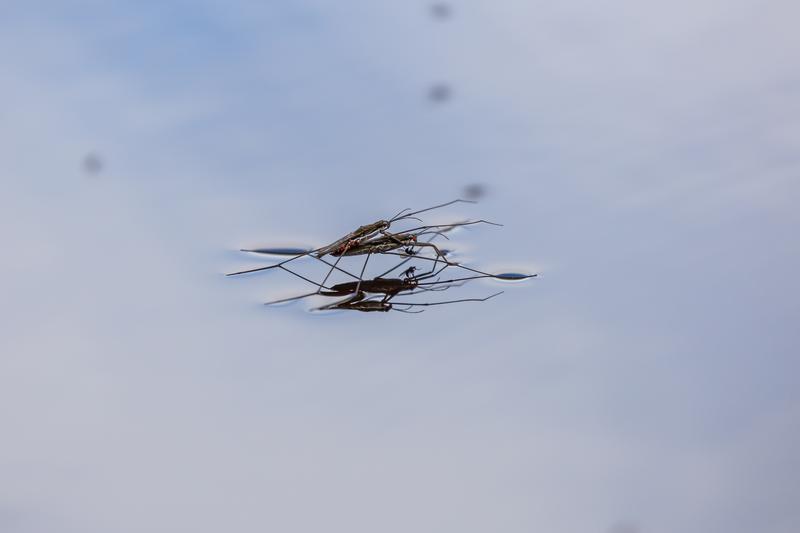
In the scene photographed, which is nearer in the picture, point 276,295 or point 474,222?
point 276,295

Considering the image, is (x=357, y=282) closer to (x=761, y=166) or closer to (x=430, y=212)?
(x=430, y=212)

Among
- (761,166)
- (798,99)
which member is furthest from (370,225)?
(798,99)

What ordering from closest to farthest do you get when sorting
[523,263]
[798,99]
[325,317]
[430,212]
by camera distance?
[325,317] < [523,263] < [430,212] < [798,99]

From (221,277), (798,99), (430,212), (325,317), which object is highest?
(798,99)

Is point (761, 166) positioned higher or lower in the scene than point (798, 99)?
lower

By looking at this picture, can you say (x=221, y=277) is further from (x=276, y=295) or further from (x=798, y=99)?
(x=798, y=99)

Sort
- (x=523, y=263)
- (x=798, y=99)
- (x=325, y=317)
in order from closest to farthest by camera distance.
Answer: (x=325, y=317) → (x=523, y=263) → (x=798, y=99)

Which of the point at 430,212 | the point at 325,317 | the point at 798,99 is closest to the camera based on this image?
the point at 325,317

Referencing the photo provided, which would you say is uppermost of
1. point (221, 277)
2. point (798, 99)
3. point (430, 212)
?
point (798, 99)

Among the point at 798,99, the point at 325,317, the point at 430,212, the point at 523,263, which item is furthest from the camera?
the point at 798,99

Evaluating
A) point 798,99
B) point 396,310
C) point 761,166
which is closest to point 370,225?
point 396,310
